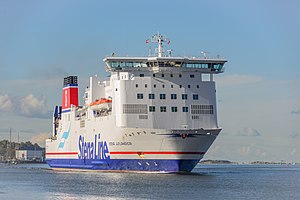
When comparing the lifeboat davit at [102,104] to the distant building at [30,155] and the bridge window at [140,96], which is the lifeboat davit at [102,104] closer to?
the bridge window at [140,96]

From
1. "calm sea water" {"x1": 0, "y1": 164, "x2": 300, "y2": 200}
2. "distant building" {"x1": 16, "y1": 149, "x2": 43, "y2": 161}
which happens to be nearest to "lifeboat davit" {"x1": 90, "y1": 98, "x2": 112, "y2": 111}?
"calm sea water" {"x1": 0, "y1": 164, "x2": 300, "y2": 200}

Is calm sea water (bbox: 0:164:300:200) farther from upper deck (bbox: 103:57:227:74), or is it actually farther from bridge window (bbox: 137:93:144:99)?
upper deck (bbox: 103:57:227:74)

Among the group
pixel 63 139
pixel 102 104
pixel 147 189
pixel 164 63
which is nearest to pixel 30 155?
pixel 63 139

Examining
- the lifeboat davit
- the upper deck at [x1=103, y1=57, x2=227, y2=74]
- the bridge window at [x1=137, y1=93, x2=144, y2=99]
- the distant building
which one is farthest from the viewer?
the distant building

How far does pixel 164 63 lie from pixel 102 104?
7.37 m

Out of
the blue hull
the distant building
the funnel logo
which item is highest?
the distant building

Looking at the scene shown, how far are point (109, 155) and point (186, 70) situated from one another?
31.5 ft

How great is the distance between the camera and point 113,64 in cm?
6059

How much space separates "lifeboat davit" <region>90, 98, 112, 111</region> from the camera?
61.8m

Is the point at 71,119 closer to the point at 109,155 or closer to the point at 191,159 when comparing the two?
the point at 109,155

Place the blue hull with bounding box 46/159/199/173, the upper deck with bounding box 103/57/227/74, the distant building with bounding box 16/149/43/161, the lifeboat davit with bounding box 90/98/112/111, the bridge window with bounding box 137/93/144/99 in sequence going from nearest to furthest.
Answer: the blue hull with bounding box 46/159/199/173, the bridge window with bounding box 137/93/144/99, the upper deck with bounding box 103/57/227/74, the lifeboat davit with bounding box 90/98/112/111, the distant building with bounding box 16/149/43/161

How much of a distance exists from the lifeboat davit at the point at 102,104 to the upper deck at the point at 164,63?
9.66ft

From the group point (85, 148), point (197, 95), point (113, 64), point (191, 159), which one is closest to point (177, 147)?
point (191, 159)

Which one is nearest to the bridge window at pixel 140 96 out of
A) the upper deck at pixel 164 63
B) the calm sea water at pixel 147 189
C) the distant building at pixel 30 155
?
the upper deck at pixel 164 63
